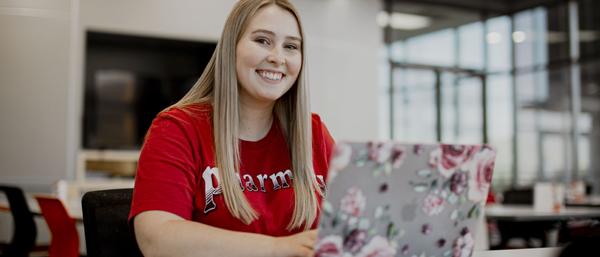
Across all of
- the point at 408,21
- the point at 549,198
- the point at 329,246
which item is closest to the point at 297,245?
the point at 329,246

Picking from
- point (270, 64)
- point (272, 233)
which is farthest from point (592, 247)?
point (270, 64)

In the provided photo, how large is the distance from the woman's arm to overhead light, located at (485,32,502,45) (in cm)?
789

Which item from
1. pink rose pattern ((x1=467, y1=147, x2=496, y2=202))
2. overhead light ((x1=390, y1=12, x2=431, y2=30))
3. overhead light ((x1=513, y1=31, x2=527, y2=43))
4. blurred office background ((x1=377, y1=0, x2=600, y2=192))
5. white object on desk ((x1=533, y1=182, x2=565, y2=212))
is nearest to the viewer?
pink rose pattern ((x1=467, y1=147, x2=496, y2=202))

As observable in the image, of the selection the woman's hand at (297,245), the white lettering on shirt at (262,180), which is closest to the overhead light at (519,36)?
the white lettering on shirt at (262,180)

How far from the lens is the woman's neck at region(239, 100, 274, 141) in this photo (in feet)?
4.51

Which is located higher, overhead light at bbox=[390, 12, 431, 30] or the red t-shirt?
overhead light at bbox=[390, 12, 431, 30]

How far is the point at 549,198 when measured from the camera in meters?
3.97

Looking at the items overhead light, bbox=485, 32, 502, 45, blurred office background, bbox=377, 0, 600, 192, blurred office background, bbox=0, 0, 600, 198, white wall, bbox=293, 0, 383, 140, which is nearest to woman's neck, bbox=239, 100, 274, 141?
blurred office background, bbox=0, 0, 600, 198

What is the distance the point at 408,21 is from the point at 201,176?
22.6 ft

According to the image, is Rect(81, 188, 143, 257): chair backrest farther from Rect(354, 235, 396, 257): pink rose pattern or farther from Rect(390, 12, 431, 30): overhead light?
Rect(390, 12, 431, 30): overhead light

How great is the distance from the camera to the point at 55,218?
2664 mm

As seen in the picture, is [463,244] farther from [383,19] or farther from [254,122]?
[383,19]

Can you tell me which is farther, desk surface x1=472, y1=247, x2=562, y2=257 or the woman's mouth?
the woman's mouth

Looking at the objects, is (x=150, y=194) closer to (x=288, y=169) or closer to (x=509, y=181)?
(x=288, y=169)
